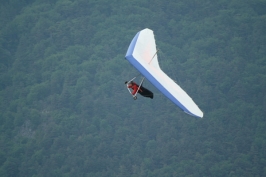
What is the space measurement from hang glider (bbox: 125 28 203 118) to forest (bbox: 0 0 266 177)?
228ft

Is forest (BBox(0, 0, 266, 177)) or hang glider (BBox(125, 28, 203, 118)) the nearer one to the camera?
hang glider (BBox(125, 28, 203, 118))

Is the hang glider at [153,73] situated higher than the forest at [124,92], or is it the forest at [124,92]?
the hang glider at [153,73]

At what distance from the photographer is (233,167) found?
11425 centimetres

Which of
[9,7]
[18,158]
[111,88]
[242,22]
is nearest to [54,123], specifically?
[18,158]

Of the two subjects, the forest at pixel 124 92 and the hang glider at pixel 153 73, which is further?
the forest at pixel 124 92

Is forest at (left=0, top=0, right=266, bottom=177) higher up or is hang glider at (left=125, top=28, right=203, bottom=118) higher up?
hang glider at (left=125, top=28, right=203, bottom=118)

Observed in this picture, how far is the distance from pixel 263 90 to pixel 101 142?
1285 inches

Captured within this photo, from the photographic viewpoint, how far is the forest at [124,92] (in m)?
121

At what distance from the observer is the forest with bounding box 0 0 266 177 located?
121 metres

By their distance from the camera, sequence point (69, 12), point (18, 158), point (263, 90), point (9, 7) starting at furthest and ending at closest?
point (9, 7)
point (69, 12)
point (263, 90)
point (18, 158)

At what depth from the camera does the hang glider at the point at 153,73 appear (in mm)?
40312

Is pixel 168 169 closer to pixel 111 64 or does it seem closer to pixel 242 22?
pixel 111 64

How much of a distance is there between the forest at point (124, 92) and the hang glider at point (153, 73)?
69.4 metres

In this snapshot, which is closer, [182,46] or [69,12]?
[182,46]
